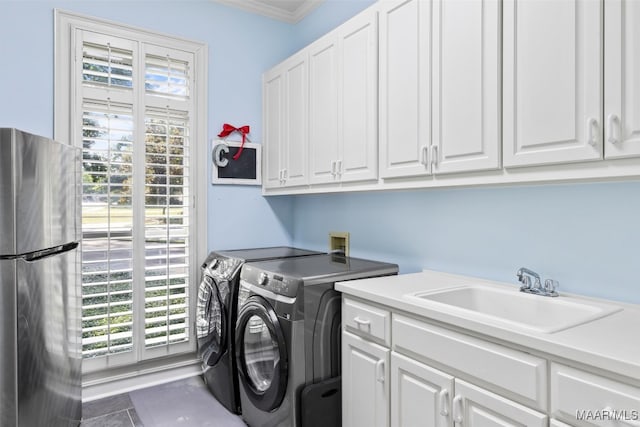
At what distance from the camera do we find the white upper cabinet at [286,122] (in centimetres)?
260

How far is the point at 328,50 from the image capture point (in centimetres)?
234

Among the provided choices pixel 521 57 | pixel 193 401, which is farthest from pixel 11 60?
pixel 521 57

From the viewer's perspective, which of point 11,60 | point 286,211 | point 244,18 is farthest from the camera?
point 286,211

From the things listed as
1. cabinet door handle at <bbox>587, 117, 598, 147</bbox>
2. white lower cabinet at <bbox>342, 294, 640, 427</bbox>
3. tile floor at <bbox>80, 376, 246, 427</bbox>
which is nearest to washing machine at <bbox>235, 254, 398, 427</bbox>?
white lower cabinet at <bbox>342, 294, 640, 427</bbox>

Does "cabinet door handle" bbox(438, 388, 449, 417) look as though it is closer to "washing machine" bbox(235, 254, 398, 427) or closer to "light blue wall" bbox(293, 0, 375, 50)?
"washing machine" bbox(235, 254, 398, 427)

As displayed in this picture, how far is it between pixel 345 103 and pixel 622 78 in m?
1.35

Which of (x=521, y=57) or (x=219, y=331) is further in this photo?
(x=219, y=331)

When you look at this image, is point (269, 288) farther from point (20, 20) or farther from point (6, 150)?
point (20, 20)

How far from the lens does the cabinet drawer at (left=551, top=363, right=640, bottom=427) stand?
884 millimetres

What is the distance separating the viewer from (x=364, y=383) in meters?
1.66

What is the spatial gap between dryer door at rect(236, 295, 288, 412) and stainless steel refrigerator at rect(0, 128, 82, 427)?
34.2 inches

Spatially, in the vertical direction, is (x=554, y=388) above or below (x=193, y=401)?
above

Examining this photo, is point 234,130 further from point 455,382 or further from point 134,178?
point 455,382

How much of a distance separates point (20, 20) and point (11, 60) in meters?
0.25
